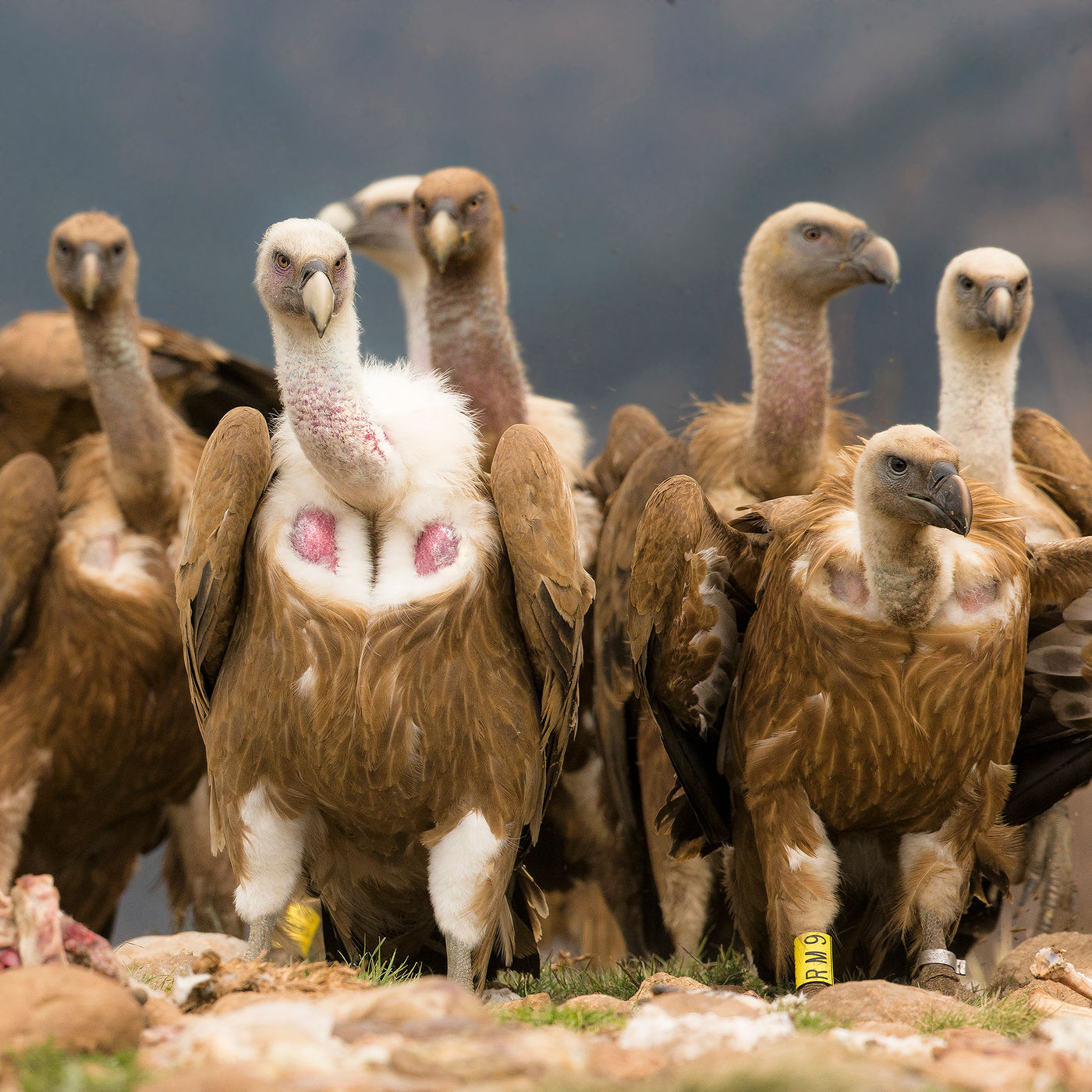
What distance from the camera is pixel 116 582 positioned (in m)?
5.38

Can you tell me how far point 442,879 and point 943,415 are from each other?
271 centimetres

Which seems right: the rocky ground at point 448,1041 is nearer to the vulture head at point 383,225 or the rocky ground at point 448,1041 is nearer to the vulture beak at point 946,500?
the vulture beak at point 946,500

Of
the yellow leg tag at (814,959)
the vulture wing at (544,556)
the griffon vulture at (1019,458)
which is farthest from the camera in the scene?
the griffon vulture at (1019,458)

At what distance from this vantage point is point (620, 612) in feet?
17.5

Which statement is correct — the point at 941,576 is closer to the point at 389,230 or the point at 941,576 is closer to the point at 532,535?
the point at 532,535

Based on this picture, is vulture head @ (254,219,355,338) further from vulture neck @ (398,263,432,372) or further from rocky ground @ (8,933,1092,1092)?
rocky ground @ (8,933,1092,1092)

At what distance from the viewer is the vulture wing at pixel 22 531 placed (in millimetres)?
5422

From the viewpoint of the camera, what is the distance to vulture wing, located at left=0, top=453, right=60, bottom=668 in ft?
17.8

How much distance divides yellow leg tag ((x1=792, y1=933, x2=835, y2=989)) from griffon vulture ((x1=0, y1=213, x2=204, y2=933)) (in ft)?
8.85

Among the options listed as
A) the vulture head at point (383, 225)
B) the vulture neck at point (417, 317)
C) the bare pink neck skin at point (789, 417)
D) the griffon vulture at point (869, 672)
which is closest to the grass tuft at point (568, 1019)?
the griffon vulture at point (869, 672)

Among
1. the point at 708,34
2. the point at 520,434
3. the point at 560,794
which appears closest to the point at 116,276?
the point at 520,434

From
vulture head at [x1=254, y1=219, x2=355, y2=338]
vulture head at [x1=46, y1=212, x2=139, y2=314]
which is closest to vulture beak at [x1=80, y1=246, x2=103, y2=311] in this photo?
vulture head at [x1=46, y1=212, x2=139, y2=314]

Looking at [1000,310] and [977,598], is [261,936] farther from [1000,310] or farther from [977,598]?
[1000,310]

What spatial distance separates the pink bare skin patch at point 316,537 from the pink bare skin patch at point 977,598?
5.88 feet
